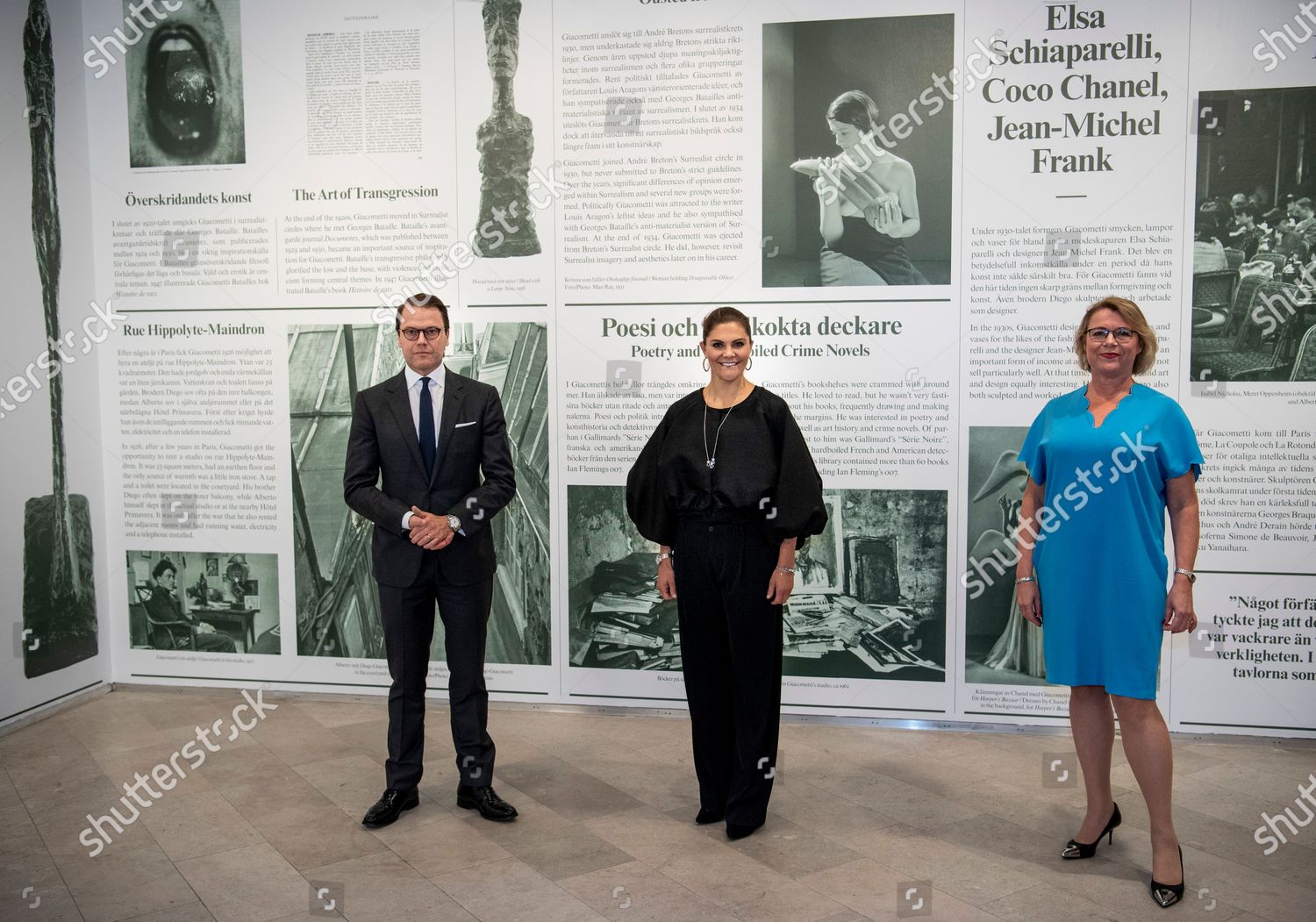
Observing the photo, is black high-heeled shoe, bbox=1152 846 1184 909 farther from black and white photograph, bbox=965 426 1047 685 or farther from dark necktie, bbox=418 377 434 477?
dark necktie, bbox=418 377 434 477

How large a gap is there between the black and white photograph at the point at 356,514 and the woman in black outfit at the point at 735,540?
57.6 inches

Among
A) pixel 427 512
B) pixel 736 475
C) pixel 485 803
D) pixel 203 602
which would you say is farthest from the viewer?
pixel 203 602

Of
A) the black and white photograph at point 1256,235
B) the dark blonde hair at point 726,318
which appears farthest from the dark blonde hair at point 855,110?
the dark blonde hair at point 726,318

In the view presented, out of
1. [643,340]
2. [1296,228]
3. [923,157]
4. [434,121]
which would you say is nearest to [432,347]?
[643,340]

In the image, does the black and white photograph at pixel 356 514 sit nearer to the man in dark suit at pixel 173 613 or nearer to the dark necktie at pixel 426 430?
the man in dark suit at pixel 173 613

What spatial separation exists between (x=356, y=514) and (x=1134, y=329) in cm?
366

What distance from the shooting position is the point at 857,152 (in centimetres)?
476

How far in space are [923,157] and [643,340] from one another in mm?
1513

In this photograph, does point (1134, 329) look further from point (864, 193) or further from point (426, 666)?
point (426, 666)

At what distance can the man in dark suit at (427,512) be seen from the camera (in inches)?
149

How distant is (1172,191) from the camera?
455 centimetres

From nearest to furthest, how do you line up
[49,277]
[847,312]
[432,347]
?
[432,347] → [847,312] → [49,277]

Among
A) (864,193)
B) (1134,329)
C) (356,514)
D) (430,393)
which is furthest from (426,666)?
(864,193)

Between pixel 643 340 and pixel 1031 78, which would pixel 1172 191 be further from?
pixel 643 340
